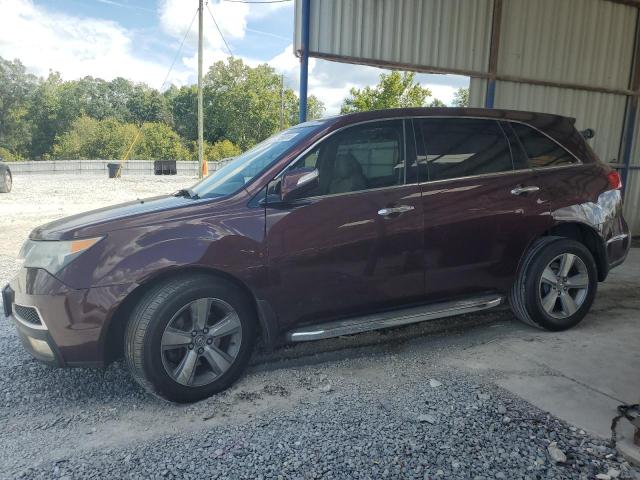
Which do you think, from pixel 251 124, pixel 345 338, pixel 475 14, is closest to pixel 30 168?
pixel 475 14

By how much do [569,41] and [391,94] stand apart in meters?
25.3

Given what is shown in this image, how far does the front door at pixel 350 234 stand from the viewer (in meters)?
3.25

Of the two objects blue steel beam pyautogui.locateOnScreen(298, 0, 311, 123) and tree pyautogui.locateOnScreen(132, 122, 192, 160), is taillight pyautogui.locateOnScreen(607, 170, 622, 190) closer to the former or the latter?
blue steel beam pyautogui.locateOnScreen(298, 0, 311, 123)

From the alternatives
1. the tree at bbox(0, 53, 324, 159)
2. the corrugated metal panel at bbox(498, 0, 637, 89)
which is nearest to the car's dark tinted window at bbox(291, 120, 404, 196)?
the corrugated metal panel at bbox(498, 0, 637, 89)

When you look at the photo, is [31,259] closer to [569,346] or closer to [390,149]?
[390,149]

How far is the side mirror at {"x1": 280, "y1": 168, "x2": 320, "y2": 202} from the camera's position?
3.17m

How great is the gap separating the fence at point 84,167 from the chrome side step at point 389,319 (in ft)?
79.3

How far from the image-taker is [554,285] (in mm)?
4176

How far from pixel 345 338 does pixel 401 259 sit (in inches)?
40.9

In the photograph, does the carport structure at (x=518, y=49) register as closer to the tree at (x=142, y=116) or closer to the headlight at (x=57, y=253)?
the headlight at (x=57, y=253)

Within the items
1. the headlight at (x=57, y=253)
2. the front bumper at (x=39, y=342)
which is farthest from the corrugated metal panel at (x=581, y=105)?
the front bumper at (x=39, y=342)

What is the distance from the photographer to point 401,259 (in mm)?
3547

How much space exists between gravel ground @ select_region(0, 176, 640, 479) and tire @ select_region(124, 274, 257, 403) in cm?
16

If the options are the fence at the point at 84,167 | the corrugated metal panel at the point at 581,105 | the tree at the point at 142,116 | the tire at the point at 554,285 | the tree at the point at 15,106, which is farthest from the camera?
the tree at the point at 15,106
